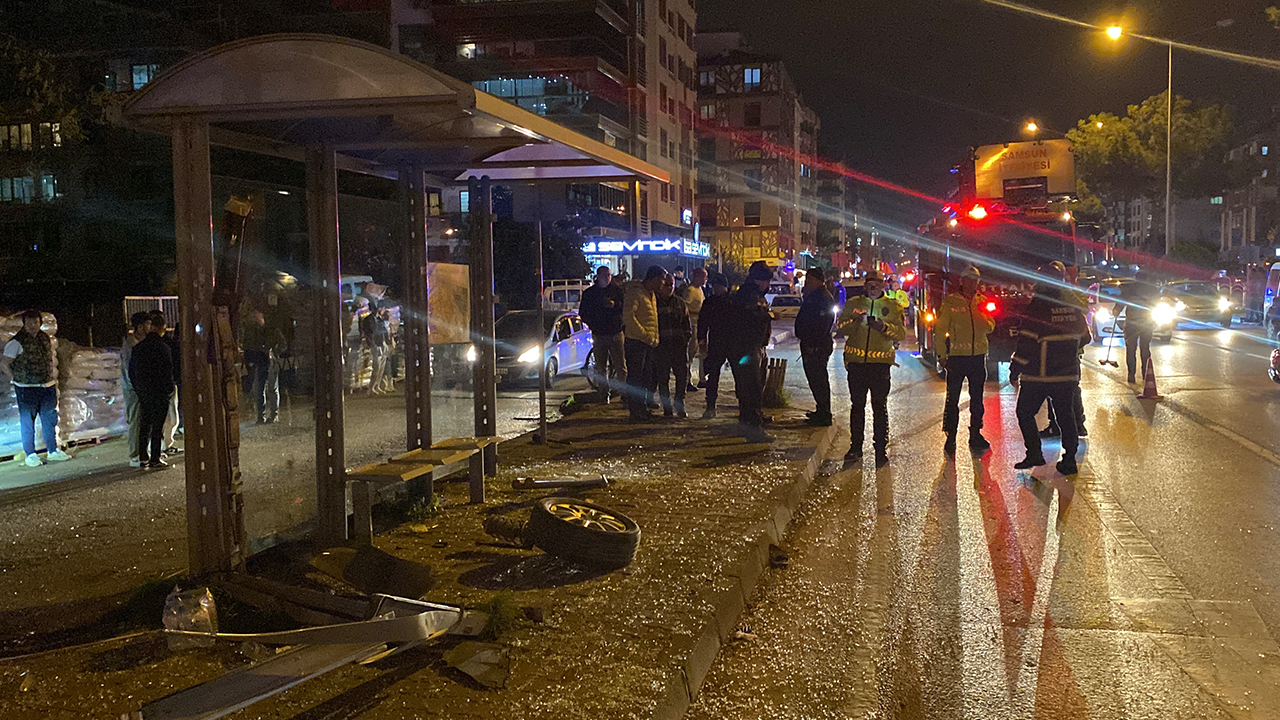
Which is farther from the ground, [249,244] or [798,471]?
[249,244]

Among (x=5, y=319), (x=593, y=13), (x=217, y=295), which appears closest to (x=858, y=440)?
(x=217, y=295)

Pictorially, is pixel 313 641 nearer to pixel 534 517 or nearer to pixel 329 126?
pixel 534 517

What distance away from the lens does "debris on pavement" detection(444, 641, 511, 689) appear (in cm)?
457

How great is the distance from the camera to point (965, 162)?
67.9ft

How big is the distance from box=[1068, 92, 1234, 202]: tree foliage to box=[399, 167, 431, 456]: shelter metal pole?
46121 millimetres

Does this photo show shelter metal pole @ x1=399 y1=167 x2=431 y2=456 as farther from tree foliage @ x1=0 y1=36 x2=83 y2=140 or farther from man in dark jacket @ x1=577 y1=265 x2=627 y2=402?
tree foliage @ x1=0 y1=36 x2=83 y2=140

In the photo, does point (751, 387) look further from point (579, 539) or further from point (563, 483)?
point (579, 539)

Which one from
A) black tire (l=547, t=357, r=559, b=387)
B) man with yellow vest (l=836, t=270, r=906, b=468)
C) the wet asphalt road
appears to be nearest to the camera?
the wet asphalt road

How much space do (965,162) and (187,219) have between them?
1767cm

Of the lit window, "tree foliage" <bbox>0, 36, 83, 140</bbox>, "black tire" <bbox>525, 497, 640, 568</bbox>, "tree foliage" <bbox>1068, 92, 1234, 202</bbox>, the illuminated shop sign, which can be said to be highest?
the lit window

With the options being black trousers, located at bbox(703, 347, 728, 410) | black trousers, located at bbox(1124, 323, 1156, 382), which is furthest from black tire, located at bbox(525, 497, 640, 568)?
black trousers, located at bbox(1124, 323, 1156, 382)

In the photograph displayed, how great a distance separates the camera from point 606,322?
1477 centimetres

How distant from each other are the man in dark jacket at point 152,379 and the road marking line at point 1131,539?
910cm

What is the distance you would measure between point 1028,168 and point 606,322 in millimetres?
9353
